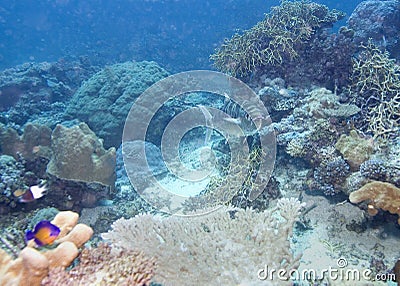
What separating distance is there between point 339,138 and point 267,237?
3009 mm

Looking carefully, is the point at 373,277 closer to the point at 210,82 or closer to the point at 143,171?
the point at 143,171

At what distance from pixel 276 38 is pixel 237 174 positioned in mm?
3996

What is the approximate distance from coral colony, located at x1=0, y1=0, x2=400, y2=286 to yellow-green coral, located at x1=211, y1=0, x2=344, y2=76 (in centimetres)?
4

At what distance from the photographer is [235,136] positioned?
593 cm

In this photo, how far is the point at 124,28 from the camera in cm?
3791

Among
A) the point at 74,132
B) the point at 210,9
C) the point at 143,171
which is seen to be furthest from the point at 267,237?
the point at 210,9

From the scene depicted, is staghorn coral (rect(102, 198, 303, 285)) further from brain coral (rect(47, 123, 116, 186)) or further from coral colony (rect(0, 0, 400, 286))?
brain coral (rect(47, 123, 116, 186))

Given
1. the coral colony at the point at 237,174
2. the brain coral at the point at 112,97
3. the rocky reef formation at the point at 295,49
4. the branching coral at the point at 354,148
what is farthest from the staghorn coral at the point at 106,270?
the brain coral at the point at 112,97

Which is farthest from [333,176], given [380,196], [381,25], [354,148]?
[381,25]

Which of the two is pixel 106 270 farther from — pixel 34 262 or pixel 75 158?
pixel 75 158

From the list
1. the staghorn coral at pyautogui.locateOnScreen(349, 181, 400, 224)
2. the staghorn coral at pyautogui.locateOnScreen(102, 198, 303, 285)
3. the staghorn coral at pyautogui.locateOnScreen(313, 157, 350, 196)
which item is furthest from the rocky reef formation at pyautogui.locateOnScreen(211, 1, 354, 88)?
the staghorn coral at pyautogui.locateOnScreen(102, 198, 303, 285)

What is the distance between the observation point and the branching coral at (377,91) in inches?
193

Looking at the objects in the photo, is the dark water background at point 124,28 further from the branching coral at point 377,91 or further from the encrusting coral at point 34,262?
the encrusting coral at point 34,262

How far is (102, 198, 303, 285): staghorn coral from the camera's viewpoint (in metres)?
2.54
